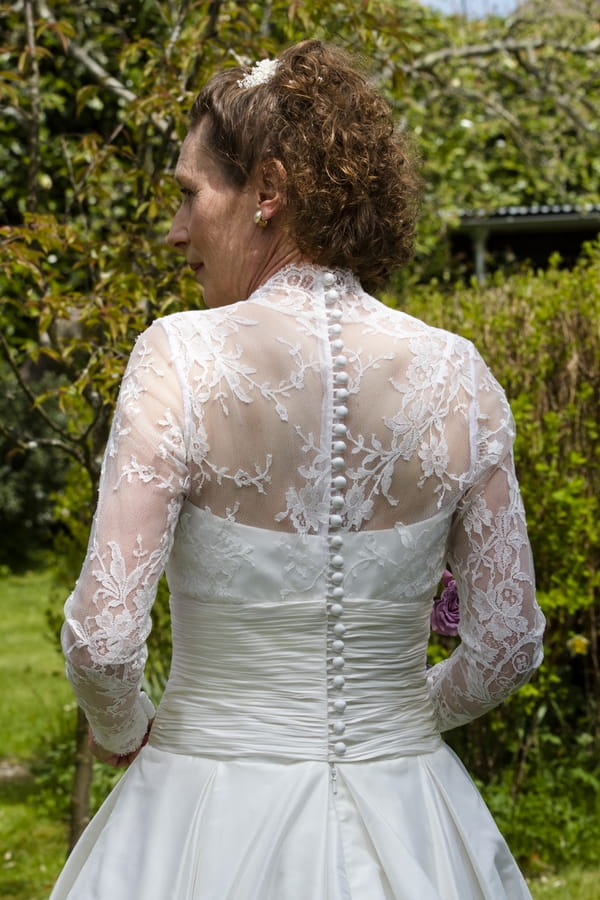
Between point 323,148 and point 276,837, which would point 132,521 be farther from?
point 323,148

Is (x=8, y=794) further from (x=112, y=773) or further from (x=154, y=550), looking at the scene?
(x=154, y=550)

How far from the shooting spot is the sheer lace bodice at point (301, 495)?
5.72 feet

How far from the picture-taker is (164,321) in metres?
1.80

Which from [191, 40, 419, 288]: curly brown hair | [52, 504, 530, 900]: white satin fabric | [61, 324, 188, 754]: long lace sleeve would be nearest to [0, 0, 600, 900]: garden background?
[191, 40, 419, 288]: curly brown hair

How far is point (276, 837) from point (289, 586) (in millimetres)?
376

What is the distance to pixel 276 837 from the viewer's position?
5.86 ft

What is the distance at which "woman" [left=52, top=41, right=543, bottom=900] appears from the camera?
176 centimetres

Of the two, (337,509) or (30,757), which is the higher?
(337,509)

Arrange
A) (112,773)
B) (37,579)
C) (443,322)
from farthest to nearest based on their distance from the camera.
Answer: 1. (37,579)
2. (112,773)
3. (443,322)

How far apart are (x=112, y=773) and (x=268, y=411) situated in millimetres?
4332

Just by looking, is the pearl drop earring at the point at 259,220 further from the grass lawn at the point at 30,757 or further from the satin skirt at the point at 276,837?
the grass lawn at the point at 30,757

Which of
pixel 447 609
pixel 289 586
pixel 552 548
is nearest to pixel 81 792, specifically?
pixel 552 548

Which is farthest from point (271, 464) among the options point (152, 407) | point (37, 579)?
point (37, 579)

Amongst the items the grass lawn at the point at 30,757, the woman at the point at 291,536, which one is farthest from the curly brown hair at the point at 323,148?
the grass lawn at the point at 30,757
